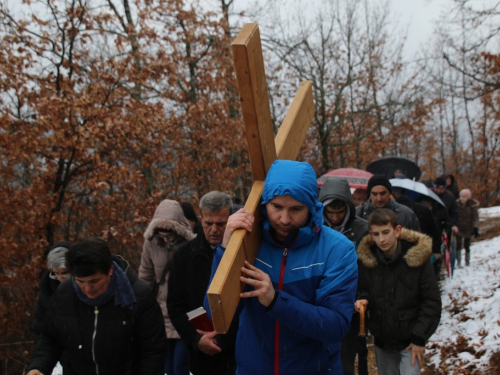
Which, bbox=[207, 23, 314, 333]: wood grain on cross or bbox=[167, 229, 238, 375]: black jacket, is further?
bbox=[167, 229, 238, 375]: black jacket

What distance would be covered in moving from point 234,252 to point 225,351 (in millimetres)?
2063

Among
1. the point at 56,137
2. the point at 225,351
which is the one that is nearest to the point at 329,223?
the point at 225,351

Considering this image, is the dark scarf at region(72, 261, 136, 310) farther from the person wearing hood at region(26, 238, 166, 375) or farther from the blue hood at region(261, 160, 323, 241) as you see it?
the blue hood at region(261, 160, 323, 241)

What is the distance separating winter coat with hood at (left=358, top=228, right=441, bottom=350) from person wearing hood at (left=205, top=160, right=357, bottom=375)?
156 centimetres

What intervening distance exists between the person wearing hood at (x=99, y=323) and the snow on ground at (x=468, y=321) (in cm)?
410

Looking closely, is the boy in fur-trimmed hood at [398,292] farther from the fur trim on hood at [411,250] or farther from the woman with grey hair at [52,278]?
the woman with grey hair at [52,278]

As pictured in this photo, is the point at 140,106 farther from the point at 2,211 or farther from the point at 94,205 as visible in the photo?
the point at 2,211

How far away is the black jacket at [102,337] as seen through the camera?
2846 mm

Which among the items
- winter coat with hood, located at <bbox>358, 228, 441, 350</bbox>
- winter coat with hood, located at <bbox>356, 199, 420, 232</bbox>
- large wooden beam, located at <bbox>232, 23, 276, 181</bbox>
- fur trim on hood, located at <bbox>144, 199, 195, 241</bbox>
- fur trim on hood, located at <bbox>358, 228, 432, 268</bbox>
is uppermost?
large wooden beam, located at <bbox>232, 23, 276, 181</bbox>

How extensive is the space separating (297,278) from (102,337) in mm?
1431

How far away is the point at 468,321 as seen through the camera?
705 cm

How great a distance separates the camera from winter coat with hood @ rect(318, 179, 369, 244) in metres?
4.12

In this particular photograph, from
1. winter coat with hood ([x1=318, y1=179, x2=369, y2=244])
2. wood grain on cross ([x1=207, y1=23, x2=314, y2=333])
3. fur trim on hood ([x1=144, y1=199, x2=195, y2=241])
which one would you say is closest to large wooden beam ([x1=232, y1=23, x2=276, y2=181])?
wood grain on cross ([x1=207, y1=23, x2=314, y2=333])

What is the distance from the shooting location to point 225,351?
3.53 m
